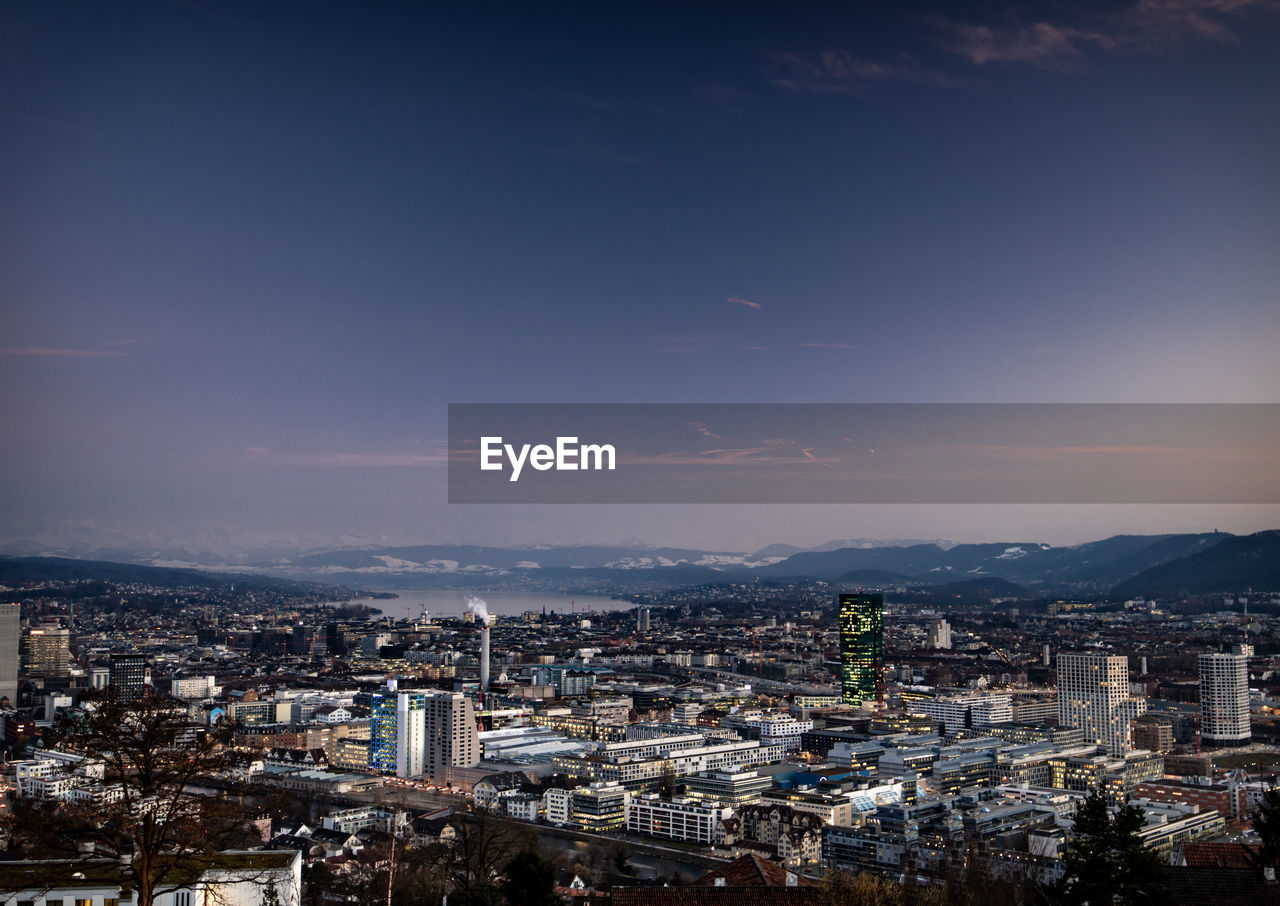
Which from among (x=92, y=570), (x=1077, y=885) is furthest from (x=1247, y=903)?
(x=92, y=570)

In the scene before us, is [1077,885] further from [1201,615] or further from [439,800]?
[1201,615]

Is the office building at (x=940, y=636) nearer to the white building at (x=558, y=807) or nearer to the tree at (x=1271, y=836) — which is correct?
the white building at (x=558, y=807)

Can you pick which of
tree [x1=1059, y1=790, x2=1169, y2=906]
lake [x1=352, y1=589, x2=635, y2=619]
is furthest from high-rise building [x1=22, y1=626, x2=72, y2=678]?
tree [x1=1059, y1=790, x2=1169, y2=906]

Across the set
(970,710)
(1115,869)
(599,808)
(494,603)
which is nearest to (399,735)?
(599,808)

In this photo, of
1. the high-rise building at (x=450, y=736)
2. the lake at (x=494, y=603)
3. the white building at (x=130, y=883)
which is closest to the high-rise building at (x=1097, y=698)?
the high-rise building at (x=450, y=736)

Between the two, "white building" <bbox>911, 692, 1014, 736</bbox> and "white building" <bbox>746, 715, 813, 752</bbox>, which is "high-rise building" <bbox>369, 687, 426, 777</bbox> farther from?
"white building" <bbox>911, 692, 1014, 736</bbox>
